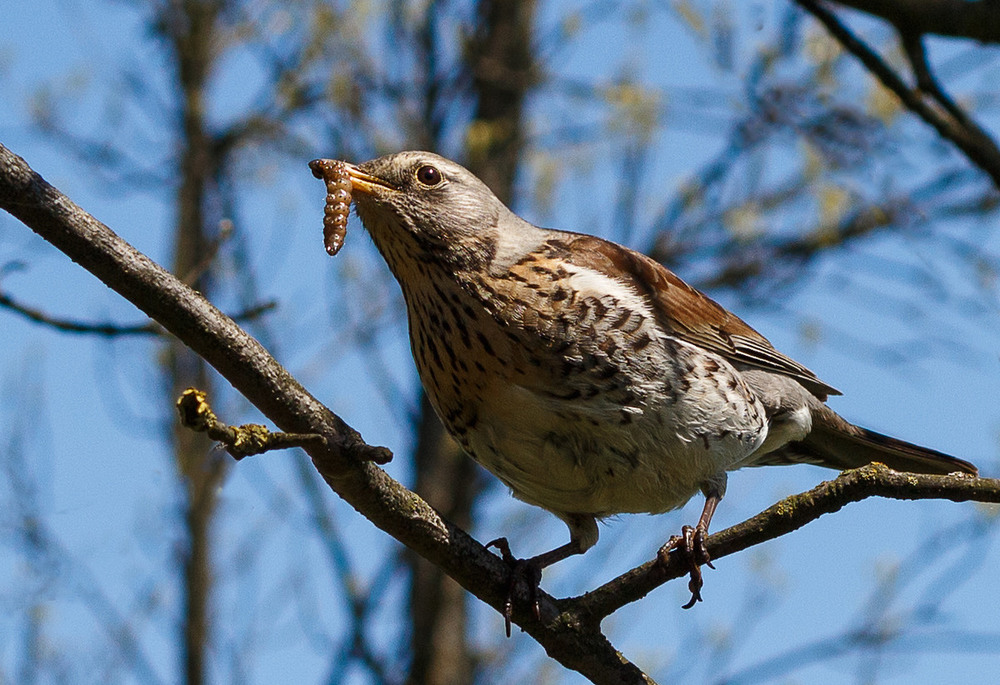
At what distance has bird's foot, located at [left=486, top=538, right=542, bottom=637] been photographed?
11.7 ft

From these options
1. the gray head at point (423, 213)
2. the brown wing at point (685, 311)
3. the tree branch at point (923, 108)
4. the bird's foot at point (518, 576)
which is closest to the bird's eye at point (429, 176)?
the gray head at point (423, 213)

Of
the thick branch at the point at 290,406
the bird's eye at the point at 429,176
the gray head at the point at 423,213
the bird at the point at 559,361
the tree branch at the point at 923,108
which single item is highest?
the tree branch at the point at 923,108

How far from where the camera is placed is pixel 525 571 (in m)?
3.72

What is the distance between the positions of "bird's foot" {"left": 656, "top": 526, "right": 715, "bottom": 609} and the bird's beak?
1.76 meters

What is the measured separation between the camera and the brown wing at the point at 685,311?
176 inches

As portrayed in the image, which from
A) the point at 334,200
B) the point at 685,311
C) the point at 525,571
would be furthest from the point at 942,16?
the point at 525,571

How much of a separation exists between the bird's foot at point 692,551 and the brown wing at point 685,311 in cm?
91

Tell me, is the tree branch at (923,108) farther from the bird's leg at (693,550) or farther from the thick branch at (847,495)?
the bird's leg at (693,550)

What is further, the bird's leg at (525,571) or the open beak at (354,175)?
the open beak at (354,175)

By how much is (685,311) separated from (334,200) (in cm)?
155

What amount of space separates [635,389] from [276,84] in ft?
20.7

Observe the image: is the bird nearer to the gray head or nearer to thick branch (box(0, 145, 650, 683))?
the gray head

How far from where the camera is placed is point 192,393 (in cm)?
252

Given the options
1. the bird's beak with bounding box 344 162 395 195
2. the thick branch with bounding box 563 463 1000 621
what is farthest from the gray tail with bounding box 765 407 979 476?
the bird's beak with bounding box 344 162 395 195
